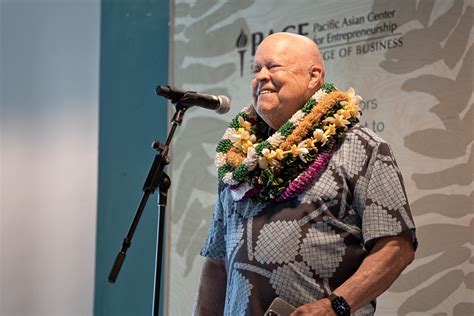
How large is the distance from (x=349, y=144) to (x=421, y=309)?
1.03m

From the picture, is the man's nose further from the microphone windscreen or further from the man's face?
the microphone windscreen

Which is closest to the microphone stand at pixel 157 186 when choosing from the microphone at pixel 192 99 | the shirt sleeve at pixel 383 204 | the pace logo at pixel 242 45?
the microphone at pixel 192 99

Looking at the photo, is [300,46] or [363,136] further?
[300,46]

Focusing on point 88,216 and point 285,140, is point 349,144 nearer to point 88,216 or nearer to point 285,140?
point 285,140

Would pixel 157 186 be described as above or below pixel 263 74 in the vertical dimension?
below

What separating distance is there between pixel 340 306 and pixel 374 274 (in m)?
0.12

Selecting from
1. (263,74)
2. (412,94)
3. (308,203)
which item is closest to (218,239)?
(308,203)

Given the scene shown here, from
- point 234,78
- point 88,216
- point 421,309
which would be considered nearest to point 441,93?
point 421,309

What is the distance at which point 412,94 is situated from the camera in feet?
9.79

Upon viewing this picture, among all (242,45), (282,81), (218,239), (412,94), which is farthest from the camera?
(242,45)

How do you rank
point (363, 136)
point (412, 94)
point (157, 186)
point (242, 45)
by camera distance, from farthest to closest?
point (242, 45) → point (412, 94) → point (157, 186) → point (363, 136)

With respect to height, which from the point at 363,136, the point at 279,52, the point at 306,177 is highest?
the point at 279,52

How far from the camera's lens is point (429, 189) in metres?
2.90

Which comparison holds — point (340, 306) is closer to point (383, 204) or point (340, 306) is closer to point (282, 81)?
point (383, 204)
